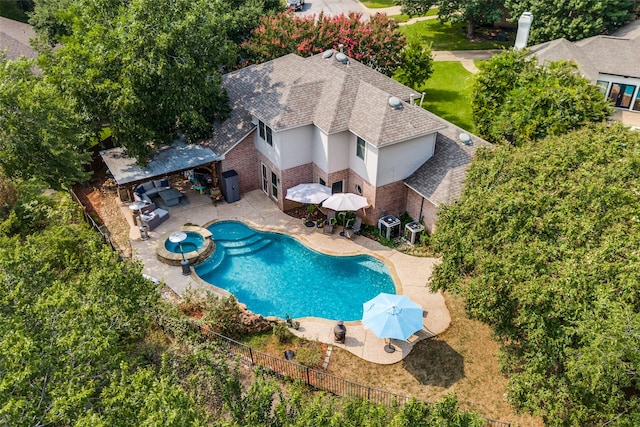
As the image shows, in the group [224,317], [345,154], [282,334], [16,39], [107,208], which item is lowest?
[107,208]

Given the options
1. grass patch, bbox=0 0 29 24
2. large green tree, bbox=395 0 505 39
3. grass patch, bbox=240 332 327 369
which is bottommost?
grass patch, bbox=240 332 327 369

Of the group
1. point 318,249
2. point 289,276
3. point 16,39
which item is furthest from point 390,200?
point 16,39

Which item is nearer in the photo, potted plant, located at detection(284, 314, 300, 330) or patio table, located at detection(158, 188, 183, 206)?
potted plant, located at detection(284, 314, 300, 330)

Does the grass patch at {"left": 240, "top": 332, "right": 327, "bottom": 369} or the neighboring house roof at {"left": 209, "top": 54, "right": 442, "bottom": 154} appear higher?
the neighboring house roof at {"left": 209, "top": 54, "right": 442, "bottom": 154}

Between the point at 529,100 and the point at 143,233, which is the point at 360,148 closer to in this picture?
the point at 529,100

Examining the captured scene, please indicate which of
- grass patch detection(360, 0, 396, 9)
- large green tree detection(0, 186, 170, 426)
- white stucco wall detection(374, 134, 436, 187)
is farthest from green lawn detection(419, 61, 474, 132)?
large green tree detection(0, 186, 170, 426)

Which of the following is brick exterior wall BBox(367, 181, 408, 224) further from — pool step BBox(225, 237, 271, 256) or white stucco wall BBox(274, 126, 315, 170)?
pool step BBox(225, 237, 271, 256)

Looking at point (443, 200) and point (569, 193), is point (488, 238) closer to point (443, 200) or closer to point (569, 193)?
point (569, 193)
